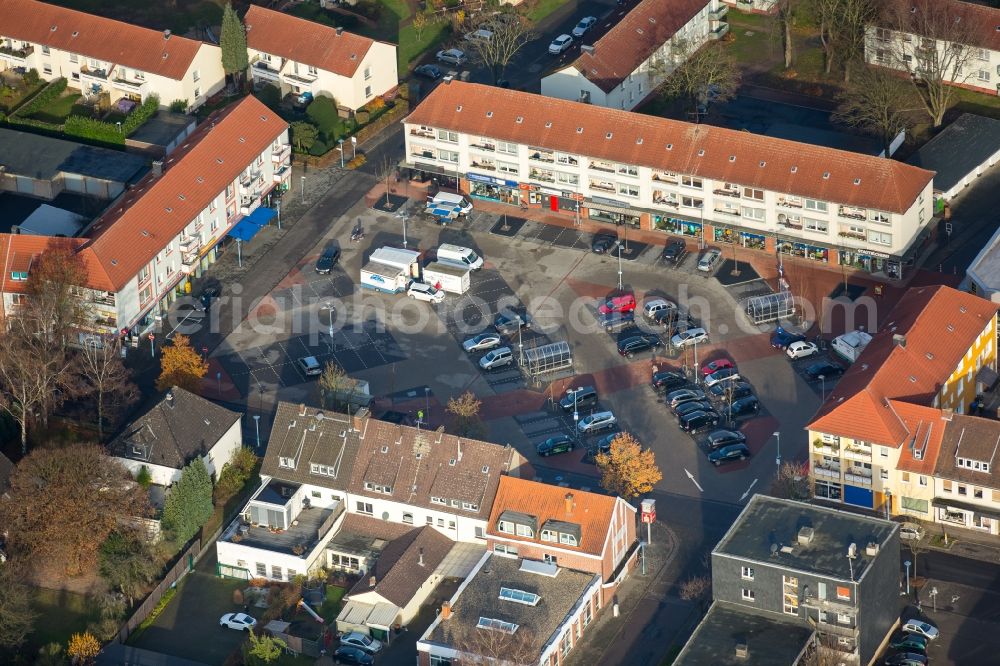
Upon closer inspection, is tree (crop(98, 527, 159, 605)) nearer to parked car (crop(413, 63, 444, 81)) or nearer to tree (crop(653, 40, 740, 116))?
parked car (crop(413, 63, 444, 81))

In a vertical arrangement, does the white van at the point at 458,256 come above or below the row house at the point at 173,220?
below

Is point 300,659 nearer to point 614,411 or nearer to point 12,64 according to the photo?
point 614,411

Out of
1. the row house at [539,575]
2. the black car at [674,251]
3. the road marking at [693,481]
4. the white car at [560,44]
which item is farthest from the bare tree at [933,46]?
the row house at [539,575]

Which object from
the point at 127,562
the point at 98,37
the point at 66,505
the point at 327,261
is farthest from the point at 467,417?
the point at 98,37

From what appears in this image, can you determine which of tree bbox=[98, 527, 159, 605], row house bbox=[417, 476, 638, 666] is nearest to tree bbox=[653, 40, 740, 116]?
row house bbox=[417, 476, 638, 666]

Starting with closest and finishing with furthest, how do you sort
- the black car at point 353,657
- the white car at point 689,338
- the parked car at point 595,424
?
the black car at point 353,657 → the parked car at point 595,424 → the white car at point 689,338

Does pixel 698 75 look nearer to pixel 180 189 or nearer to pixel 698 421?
pixel 698 421

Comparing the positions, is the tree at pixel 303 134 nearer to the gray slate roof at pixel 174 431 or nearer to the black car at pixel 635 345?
the black car at pixel 635 345
